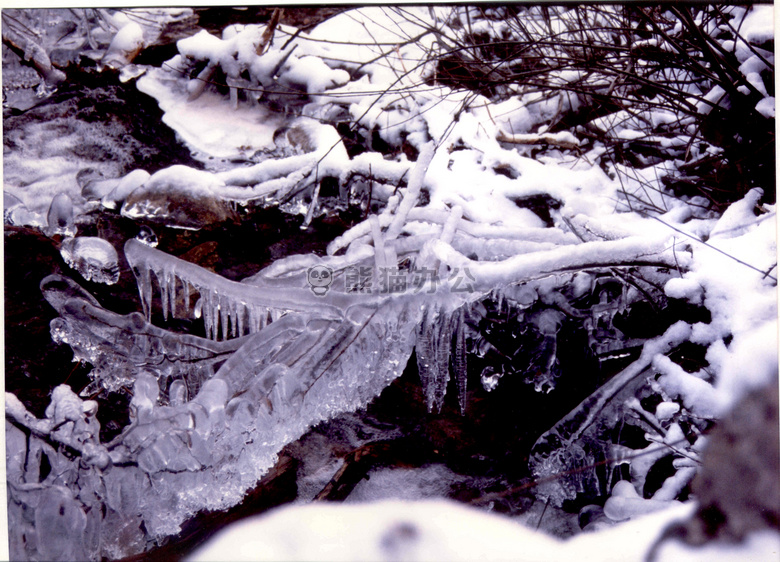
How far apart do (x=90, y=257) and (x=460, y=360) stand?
0.94 meters

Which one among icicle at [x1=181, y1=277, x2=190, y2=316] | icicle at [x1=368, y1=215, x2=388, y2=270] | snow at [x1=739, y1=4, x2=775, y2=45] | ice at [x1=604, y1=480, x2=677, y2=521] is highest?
snow at [x1=739, y1=4, x2=775, y2=45]

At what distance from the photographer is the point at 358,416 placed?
49.3 inches

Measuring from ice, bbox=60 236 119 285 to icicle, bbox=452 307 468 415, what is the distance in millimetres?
849

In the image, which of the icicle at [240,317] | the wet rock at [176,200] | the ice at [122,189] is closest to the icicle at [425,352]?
the icicle at [240,317]

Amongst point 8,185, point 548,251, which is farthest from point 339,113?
point 8,185

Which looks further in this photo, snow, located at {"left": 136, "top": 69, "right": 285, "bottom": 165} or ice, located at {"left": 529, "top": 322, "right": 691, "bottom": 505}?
snow, located at {"left": 136, "top": 69, "right": 285, "bottom": 165}

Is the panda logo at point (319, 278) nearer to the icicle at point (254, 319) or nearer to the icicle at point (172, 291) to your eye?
the icicle at point (254, 319)

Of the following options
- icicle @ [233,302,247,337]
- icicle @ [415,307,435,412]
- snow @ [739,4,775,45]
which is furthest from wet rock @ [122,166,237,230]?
snow @ [739,4,775,45]

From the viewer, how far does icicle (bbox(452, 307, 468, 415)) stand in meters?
1.23

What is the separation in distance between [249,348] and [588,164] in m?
0.96

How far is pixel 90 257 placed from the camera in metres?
1.25

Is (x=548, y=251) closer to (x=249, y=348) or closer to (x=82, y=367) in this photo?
(x=249, y=348)

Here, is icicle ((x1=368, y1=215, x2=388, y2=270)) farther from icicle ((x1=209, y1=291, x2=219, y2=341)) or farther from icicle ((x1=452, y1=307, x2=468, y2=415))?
icicle ((x1=209, y1=291, x2=219, y2=341))

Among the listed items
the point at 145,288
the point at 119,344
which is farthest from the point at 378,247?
the point at 119,344
